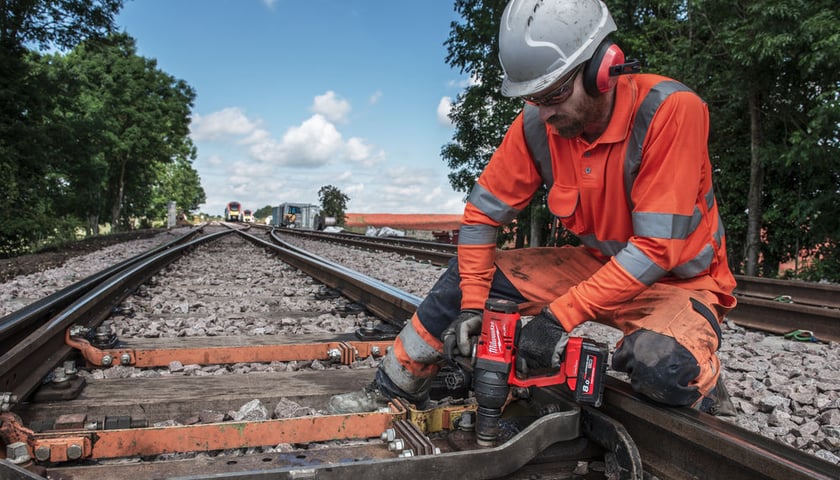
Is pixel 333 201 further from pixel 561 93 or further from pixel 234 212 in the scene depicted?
pixel 561 93

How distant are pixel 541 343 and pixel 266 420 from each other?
992mm

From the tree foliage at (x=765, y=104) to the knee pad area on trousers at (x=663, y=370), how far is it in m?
7.70

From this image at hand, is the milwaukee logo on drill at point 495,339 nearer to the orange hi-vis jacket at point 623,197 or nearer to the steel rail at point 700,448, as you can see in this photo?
the orange hi-vis jacket at point 623,197

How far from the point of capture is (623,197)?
2133mm

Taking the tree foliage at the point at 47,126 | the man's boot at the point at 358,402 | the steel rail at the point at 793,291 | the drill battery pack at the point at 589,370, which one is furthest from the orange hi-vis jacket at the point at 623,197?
the tree foliage at the point at 47,126

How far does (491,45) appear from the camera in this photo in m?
19.2

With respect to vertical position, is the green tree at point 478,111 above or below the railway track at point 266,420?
above

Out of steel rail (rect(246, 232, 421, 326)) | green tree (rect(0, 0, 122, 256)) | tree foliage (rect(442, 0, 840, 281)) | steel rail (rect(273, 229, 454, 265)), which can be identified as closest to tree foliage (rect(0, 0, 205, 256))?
green tree (rect(0, 0, 122, 256))

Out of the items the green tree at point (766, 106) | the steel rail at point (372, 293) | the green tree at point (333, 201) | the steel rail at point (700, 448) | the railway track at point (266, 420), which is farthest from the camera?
the green tree at point (333, 201)

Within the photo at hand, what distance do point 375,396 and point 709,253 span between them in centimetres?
148

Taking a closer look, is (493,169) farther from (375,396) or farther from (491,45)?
(491,45)

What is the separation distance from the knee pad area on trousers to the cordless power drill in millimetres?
135

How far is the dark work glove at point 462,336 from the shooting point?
2.04 m

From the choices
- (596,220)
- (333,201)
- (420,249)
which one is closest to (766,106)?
(420,249)
